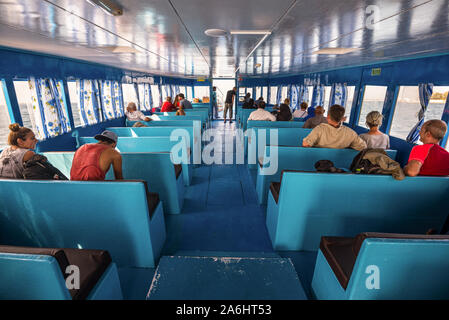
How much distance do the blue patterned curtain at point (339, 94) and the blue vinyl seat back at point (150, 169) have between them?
6.31 meters

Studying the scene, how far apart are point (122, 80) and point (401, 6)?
8.14 meters

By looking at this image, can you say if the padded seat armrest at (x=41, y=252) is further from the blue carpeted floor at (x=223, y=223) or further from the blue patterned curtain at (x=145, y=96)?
the blue patterned curtain at (x=145, y=96)

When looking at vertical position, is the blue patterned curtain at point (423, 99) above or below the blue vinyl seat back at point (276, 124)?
above

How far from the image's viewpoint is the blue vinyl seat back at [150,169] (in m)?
2.90

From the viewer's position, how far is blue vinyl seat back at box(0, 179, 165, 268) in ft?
6.23

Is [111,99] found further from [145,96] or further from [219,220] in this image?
[219,220]

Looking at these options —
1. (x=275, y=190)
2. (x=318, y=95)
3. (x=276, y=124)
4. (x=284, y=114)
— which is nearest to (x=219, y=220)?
(x=275, y=190)

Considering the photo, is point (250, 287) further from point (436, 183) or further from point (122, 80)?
point (122, 80)

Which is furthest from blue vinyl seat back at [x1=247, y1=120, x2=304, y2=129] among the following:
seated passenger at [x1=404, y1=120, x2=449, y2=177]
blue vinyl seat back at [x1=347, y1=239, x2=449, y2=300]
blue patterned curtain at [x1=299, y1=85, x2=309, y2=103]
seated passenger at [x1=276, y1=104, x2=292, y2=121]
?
blue patterned curtain at [x1=299, y1=85, x2=309, y2=103]

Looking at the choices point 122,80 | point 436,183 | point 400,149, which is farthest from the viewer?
point 122,80

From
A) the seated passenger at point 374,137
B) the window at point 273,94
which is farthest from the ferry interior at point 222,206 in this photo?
the window at point 273,94

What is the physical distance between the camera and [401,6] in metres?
1.62

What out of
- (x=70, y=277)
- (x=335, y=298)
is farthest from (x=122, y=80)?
(x=335, y=298)
